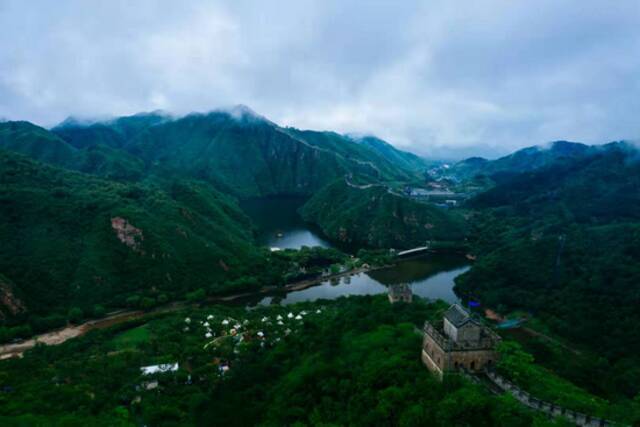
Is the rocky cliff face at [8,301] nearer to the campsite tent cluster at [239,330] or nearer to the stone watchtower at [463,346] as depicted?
the campsite tent cluster at [239,330]

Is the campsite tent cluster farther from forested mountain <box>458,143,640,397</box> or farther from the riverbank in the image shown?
forested mountain <box>458,143,640,397</box>

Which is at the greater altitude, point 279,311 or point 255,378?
point 279,311

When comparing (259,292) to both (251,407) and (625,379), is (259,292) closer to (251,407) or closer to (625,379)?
(251,407)

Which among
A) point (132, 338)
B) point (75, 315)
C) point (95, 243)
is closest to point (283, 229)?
point (95, 243)

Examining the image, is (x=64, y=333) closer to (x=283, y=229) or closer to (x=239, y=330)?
(x=239, y=330)

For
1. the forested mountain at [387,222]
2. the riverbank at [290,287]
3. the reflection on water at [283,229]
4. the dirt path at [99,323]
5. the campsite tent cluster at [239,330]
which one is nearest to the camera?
the campsite tent cluster at [239,330]

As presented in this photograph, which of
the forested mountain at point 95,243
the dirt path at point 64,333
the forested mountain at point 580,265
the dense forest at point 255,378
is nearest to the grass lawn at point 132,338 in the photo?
the dense forest at point 255,378

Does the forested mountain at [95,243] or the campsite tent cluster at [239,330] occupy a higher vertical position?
the forested mountain at [95,243]
